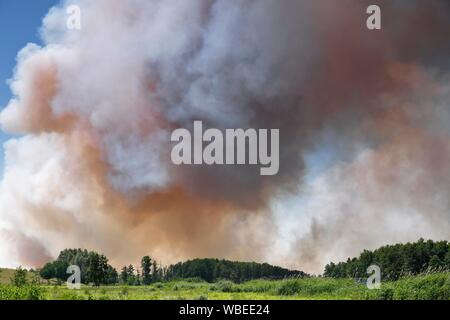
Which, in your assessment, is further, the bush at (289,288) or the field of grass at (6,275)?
the field of grass at (6,275)

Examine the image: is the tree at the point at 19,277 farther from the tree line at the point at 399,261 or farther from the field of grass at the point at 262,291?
the tree line at the point at 399,261

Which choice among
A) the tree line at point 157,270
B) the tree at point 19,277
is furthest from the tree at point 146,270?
the tree at point 19,277

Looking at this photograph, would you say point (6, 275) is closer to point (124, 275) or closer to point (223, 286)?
point (124, 275)

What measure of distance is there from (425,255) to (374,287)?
397 centimetres

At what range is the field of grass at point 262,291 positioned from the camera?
92.9 feet

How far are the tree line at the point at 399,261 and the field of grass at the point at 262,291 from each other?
656 millimetres

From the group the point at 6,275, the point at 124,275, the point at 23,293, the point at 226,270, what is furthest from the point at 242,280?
the point at 6,275

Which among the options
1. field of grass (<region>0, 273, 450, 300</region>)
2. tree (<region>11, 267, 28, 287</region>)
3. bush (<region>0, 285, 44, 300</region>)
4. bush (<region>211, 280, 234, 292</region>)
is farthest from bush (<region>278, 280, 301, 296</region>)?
tree (<region>11, 267, 28, 287</region>)

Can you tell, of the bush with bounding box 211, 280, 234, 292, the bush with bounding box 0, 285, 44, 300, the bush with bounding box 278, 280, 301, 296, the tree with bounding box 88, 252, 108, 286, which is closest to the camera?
the bush with bounding box 0, 285, 44, 300

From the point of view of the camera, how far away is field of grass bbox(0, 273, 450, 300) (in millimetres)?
28328

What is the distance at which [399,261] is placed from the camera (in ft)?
101

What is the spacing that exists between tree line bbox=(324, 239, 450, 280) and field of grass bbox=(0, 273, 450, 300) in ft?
2.15

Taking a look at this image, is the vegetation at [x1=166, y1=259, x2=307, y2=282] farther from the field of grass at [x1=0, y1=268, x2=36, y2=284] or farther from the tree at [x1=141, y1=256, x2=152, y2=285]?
the field of grass at [x1=0, y1=268, x2=36, y2=284]

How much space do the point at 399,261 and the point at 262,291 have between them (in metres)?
6.83
